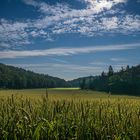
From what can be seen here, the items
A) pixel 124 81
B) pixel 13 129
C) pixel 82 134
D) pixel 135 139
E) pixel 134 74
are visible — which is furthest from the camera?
pixel 134 74

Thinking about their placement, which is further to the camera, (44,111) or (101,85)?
(101,85)

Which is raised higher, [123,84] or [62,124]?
[123,84]

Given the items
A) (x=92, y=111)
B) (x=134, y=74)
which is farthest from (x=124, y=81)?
(x=92, y=111)

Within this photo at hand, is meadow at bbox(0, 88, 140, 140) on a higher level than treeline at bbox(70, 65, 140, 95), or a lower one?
lower

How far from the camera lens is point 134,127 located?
6164 millimetres

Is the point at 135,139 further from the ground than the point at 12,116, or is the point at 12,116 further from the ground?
the point at 12,116

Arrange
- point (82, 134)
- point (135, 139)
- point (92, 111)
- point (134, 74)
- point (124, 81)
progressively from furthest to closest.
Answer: point (134, 74), point (124, 81), point (92, 111), point (135, 139), point (82, 134)

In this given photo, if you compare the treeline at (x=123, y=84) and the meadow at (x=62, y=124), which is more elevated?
the treeline at (x=123, y=84)

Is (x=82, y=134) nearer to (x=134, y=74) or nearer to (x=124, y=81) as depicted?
(x=124, y=81)

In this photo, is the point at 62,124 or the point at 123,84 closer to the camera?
the point at 62,124

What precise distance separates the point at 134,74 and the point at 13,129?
158818mm

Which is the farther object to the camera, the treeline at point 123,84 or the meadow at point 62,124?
the treeline at point 123,84

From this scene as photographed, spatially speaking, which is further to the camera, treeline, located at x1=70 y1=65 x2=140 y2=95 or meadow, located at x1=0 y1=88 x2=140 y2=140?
treeline, located at x1=70 y1=65 x2=140 y2=95

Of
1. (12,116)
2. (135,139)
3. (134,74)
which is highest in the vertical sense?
(134,74)
